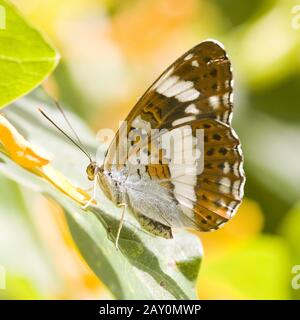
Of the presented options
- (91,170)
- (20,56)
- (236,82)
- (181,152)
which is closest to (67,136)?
(91,170)

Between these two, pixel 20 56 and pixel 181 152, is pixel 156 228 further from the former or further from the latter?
pixel 20 56

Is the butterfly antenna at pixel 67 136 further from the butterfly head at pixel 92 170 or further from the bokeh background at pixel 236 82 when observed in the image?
the bokeh background at pixel 236 82

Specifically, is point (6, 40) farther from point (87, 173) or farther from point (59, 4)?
point (59, 4)

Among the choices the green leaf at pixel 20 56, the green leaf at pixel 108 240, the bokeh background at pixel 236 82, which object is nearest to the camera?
the green leaf at pixel 20 56

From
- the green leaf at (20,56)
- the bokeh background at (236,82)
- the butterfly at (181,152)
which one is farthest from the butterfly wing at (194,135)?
the green leaf at (20,56)

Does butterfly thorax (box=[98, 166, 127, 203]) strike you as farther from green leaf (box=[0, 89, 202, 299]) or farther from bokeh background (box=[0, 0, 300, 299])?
bokeh background (box=[0, 0, 300, 299])

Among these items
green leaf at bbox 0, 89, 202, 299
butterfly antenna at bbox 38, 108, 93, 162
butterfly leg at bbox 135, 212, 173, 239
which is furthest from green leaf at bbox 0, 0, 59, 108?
butterfly leg at bbox 135, 212, 173, 239
